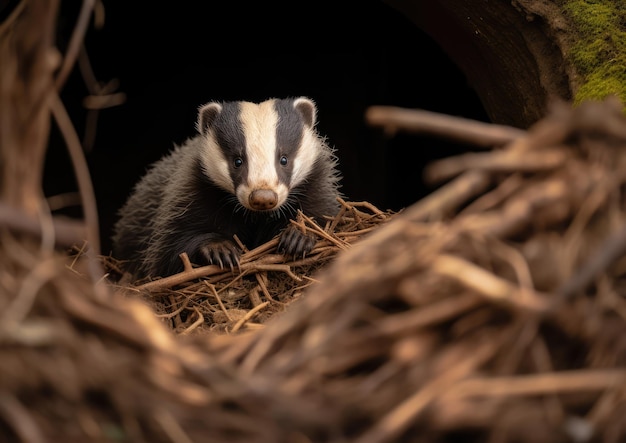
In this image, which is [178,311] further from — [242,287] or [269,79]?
[269,79]

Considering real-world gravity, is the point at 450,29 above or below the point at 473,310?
above

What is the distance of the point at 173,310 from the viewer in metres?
2.99

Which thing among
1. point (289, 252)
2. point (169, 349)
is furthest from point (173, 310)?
point (169, 349)

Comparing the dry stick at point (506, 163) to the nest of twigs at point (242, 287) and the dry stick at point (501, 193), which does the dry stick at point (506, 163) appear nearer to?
the dry stick at point (501, 193)

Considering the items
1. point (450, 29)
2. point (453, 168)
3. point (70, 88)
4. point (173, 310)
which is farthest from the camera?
point (70, 88)

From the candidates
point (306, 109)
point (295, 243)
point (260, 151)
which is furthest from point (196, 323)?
point (306, 109)

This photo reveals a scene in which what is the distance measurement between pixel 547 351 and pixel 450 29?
9.00 ft

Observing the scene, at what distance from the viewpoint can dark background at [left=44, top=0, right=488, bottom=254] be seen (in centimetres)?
592

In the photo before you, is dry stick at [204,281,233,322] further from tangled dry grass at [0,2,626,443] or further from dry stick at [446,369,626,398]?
dry stick at [446,369,626,398]

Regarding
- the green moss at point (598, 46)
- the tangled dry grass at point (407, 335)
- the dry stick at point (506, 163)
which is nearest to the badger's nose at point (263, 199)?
the green moss at point (598, 46)

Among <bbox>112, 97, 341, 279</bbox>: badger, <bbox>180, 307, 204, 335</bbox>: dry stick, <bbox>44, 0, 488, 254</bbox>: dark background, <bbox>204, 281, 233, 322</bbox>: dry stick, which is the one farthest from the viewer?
<bbox>44, 0, 488, 254</bbox>: dark background

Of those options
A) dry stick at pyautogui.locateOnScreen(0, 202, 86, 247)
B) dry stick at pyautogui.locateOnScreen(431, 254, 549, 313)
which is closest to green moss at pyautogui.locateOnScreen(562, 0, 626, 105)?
dry stick at pyautogui.locateOnScreen(431, 254, 549, 313)

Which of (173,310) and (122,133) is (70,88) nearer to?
(122,133)

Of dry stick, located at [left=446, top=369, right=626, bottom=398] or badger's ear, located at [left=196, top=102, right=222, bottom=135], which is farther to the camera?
badger's ear, located at [left=196, top=102, right=222, bottom=135]
